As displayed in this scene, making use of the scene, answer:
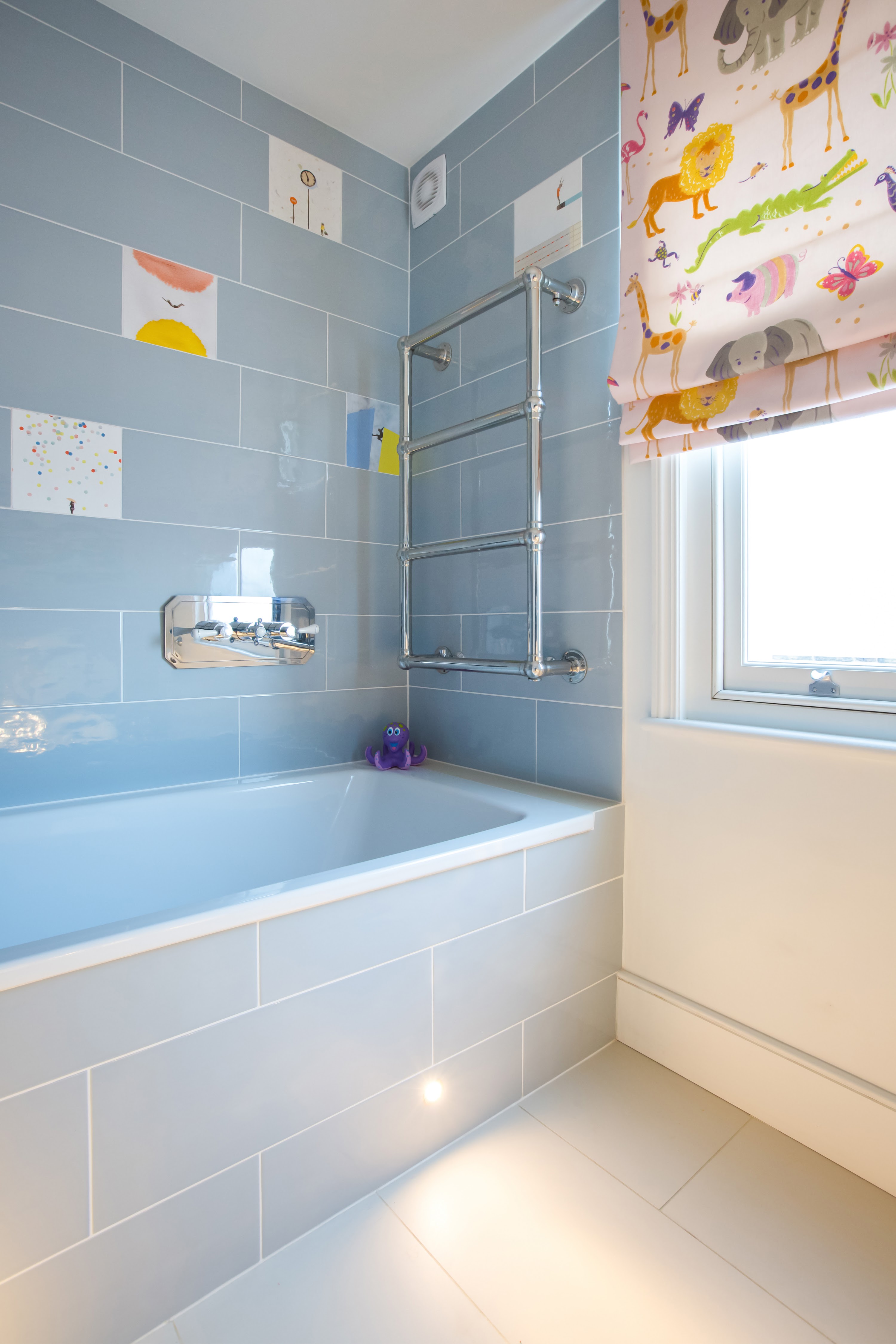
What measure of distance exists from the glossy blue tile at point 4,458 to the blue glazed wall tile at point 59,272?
0.23m

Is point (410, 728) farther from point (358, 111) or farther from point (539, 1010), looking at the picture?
point (358, 111)

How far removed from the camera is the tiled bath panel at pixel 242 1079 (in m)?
0.77

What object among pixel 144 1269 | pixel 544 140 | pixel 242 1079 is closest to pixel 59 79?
pixel 544 140

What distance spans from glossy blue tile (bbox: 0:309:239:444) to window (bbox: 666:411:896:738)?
1069 mm

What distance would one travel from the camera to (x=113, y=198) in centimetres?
148

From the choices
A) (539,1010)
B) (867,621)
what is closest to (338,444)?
(867,621)

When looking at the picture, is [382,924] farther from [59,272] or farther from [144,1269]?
[59,272]

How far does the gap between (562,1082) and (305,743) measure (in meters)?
1.01

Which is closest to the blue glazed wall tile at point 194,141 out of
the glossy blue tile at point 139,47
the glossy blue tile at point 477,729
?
the glossy blue tile at point 139,47

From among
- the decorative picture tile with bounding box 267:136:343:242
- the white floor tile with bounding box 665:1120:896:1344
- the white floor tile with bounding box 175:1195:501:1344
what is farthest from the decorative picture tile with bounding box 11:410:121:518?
the white floor tile with bounding box 665:1120:896:1344

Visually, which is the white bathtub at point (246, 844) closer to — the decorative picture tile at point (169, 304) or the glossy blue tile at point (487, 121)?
the decorative picture tile at point (169, 304)

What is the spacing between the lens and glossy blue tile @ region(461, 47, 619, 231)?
1478mm

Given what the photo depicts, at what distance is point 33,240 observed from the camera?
4.51 feet

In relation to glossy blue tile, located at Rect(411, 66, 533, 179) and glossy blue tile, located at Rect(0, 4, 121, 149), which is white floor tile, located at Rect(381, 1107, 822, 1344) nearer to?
glossy blue tile, located at Rect(0, 4, 121, 149)
